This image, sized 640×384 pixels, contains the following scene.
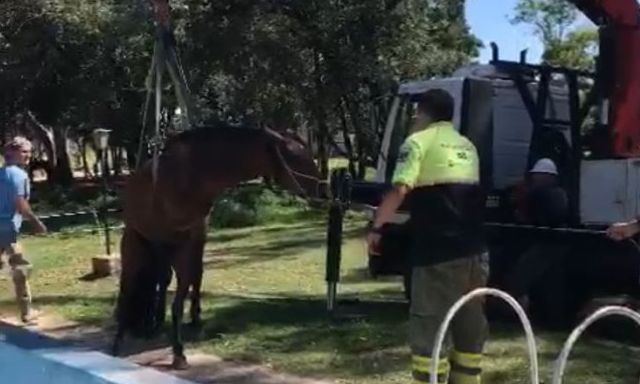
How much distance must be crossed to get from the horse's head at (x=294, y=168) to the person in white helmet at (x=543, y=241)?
272cm

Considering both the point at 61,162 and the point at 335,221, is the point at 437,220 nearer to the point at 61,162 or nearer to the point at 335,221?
the point at 335,221

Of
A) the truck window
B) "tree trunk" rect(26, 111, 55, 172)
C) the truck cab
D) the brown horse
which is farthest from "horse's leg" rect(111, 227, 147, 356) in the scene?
"tree trunk" rect(26, 111, 55, 172)

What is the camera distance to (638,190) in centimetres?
1052

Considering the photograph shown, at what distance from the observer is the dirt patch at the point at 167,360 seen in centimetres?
886

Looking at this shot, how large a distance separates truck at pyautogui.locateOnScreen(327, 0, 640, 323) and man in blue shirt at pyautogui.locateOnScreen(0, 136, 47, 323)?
3.23m

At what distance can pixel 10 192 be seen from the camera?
11.4 metres

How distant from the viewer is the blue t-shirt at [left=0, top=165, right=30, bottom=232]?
11375mm

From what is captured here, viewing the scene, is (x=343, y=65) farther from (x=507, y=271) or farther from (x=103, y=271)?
(x=507, y=271)

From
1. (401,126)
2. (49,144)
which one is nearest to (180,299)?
(401,126)

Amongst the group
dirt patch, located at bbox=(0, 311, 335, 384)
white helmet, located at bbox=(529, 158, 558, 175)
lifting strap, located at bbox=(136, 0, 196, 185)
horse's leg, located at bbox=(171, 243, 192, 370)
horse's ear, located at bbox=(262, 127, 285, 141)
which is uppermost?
lifting strap, located at bbox=(136, 0, 196, 185)

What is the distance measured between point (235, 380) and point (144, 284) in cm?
159

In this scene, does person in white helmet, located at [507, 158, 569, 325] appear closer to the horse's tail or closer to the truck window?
the truck window

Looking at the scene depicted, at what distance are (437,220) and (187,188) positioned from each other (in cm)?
330

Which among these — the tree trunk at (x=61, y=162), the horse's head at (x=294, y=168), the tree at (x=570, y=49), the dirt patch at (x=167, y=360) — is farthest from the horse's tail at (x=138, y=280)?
the tree at (x=570, y=49)
